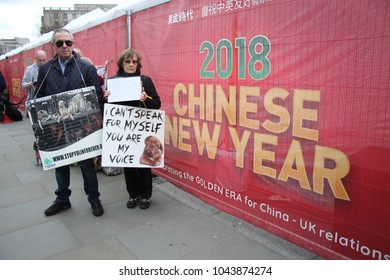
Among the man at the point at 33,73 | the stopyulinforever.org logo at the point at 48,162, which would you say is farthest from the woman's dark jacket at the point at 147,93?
the man at the point at 33,73

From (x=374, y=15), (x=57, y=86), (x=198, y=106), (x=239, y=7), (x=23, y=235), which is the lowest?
(x=23, y=235)

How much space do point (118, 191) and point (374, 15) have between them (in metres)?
3.67

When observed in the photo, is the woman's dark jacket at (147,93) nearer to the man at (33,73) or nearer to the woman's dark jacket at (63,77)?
the woman's dark jacket at (63,77)

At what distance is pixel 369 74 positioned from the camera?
2.44 metres

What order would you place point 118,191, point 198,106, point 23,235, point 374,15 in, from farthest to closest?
point 118,191 → point 198,106 → point 23,235 → point 374,15

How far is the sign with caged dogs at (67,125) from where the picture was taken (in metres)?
3.58

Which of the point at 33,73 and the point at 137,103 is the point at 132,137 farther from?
the point at 33,73

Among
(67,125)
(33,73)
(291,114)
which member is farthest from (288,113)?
(33,73)

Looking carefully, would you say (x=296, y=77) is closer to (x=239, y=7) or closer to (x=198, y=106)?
(x=239, y=7)

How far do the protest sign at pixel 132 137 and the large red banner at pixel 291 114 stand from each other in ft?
1.71

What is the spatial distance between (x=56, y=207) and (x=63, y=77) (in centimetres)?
153

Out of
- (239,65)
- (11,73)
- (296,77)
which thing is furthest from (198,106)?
(11,73)

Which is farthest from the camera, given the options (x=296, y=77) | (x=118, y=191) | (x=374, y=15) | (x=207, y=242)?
(x=118, y=191)

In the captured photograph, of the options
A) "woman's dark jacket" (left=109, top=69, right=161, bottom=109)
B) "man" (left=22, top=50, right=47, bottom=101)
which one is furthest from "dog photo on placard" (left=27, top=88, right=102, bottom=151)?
"man" (left=22, top=50, right=47, bottom=101)
